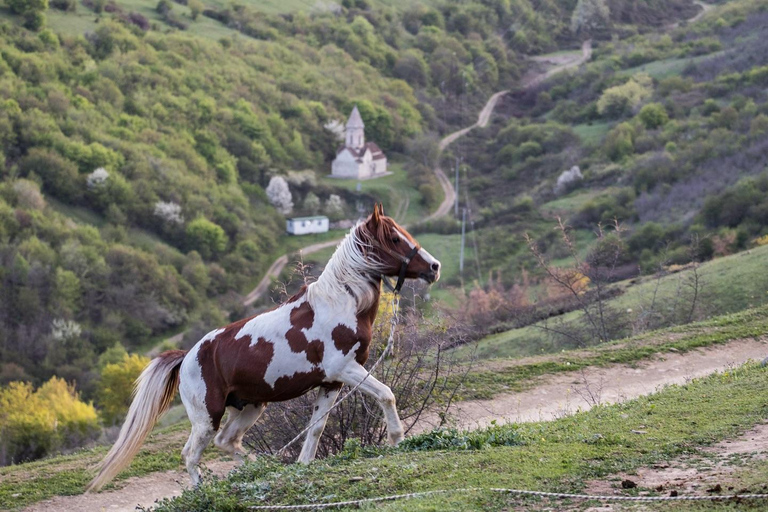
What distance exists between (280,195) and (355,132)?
37.5 feet

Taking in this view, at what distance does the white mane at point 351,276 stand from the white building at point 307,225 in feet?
187

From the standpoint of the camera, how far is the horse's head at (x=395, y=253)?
26.8ft

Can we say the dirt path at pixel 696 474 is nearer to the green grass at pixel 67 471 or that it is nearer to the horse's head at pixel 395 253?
the horse's head at pixel 395 253

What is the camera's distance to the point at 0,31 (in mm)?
75188

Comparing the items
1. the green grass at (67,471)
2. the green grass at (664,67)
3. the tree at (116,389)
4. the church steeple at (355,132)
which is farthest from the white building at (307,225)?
the green grass at (67,471)

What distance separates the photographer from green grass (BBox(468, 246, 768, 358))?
19.8 meters

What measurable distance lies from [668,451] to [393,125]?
79.4 meters

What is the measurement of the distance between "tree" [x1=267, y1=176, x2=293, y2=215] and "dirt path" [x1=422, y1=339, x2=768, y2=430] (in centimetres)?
5552

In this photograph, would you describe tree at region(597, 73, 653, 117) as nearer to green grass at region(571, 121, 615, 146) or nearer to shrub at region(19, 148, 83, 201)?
green grass at region(571, 121, 615, 146)

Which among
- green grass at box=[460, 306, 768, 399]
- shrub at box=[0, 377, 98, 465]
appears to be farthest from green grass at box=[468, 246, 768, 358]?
shrub at box=[0, 377, 98, 465]

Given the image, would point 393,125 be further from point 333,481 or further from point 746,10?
point 333,481

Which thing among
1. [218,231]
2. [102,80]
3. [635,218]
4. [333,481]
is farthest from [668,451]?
[102,80]

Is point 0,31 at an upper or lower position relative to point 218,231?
upper

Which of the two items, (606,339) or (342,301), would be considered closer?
(342,301)
